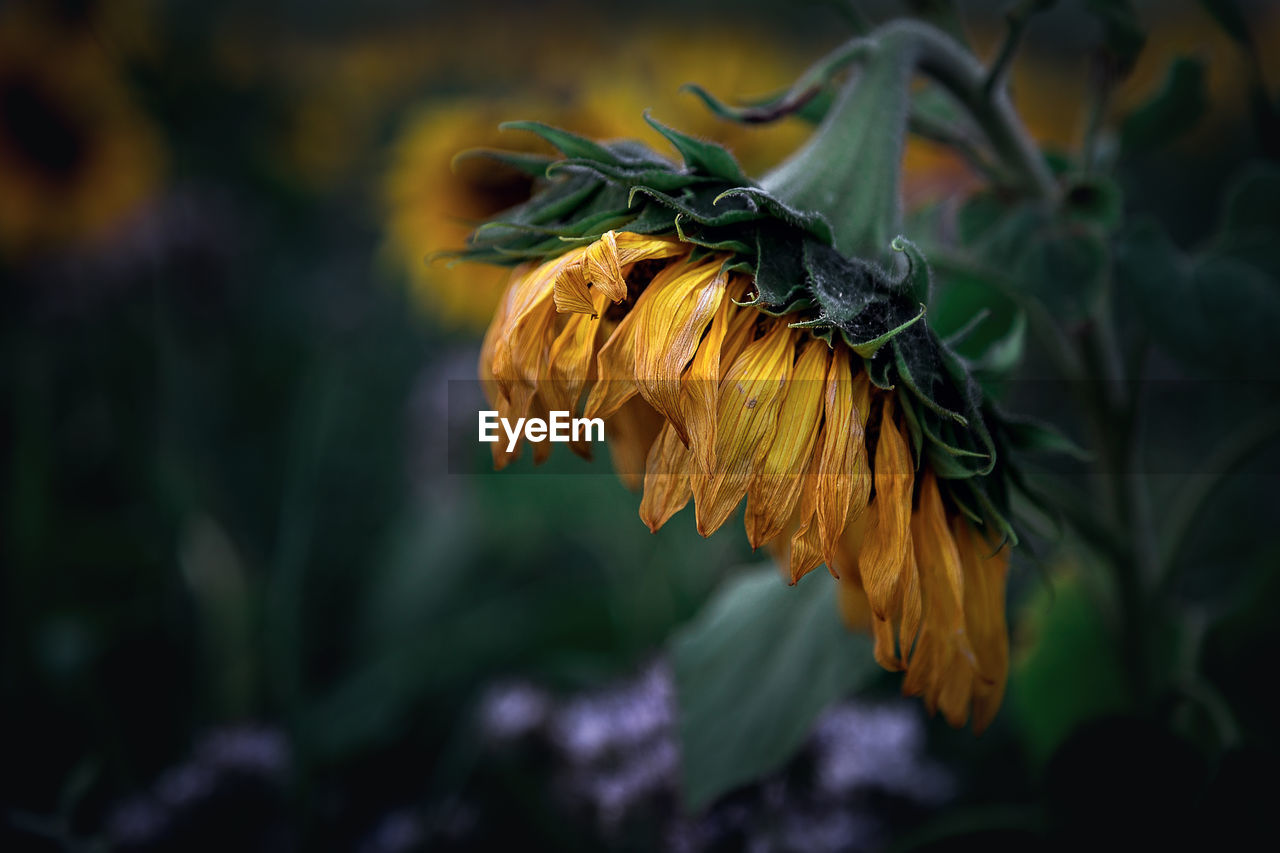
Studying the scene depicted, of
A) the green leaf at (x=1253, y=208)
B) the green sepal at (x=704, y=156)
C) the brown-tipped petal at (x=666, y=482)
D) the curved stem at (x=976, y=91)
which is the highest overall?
the curved stem at (x=976, y=91)

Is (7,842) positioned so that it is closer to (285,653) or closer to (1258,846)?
(285,653)

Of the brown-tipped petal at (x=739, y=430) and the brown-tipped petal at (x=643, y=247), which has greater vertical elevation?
the brown-tipped petal at (x=643, y=247)

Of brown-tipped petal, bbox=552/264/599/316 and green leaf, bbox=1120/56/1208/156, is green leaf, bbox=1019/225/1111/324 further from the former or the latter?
brown-tipped petal, bbox=552/264/599/316

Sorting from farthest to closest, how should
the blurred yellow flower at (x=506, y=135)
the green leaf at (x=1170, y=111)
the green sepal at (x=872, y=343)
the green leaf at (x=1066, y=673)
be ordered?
1. the blurred yellow flower at (x=506, y=135)
2. the green leaf at (x=1066, y=673)
3. the green leaf at (x=1170, y=111)
4. the green sepal at (x=872, y=343)

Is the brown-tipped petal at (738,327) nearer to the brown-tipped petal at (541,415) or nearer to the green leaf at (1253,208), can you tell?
the brown-tipped petal at (541,415)

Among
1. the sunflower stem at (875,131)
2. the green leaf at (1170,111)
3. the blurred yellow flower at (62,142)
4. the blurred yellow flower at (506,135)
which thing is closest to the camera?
the sunflower stem at (875,131)

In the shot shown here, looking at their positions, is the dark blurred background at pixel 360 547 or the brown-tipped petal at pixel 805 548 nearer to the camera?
the brown-tipped petal at pixel 805 548

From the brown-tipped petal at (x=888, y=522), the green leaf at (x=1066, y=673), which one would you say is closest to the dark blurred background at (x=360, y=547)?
the green leaf at (x=1066, y=673)

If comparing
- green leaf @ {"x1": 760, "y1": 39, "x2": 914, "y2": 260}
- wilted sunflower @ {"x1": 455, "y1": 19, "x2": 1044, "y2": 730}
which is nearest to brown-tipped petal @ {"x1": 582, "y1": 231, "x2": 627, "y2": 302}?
wilted sunflower @ {"x1": 455, "y1": 19, "x2": 1044, "y2": 730}
